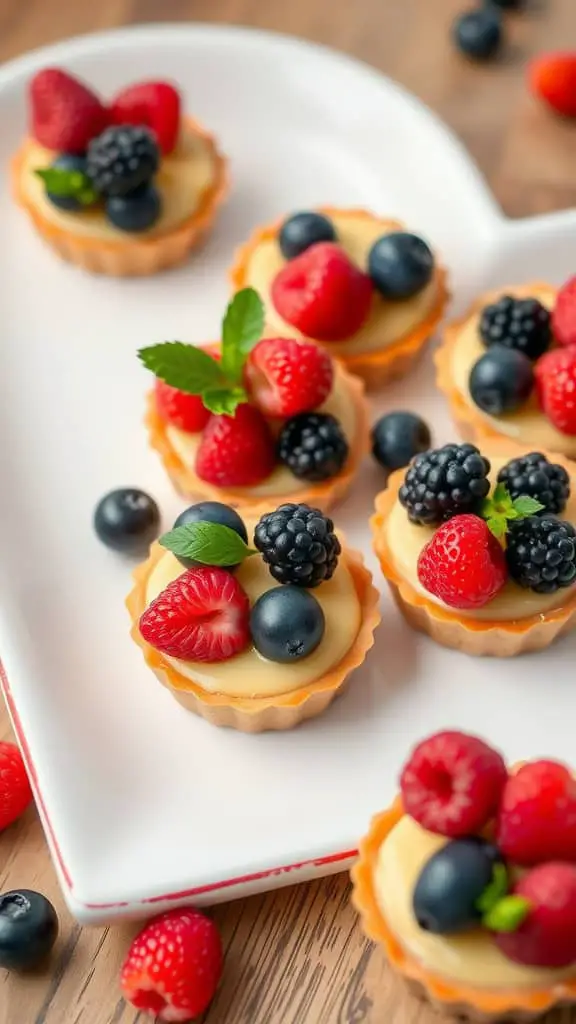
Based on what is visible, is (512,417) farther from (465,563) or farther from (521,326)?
(465,563)

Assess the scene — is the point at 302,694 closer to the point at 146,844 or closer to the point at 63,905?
the point at 146,844

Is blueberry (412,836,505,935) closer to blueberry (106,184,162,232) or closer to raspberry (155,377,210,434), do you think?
raspberry (155,377,210,434)

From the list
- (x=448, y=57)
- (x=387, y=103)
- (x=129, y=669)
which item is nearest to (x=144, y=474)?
(x=129, y=669)

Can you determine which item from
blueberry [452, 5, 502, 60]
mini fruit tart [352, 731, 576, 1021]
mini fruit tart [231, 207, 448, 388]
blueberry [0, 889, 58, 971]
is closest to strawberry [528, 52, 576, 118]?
blueberry [452, 5, 502, 60]

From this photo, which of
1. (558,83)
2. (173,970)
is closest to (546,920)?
(173,970)

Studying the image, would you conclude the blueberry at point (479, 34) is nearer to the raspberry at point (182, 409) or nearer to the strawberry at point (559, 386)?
the strawberry at point (559, 386)
